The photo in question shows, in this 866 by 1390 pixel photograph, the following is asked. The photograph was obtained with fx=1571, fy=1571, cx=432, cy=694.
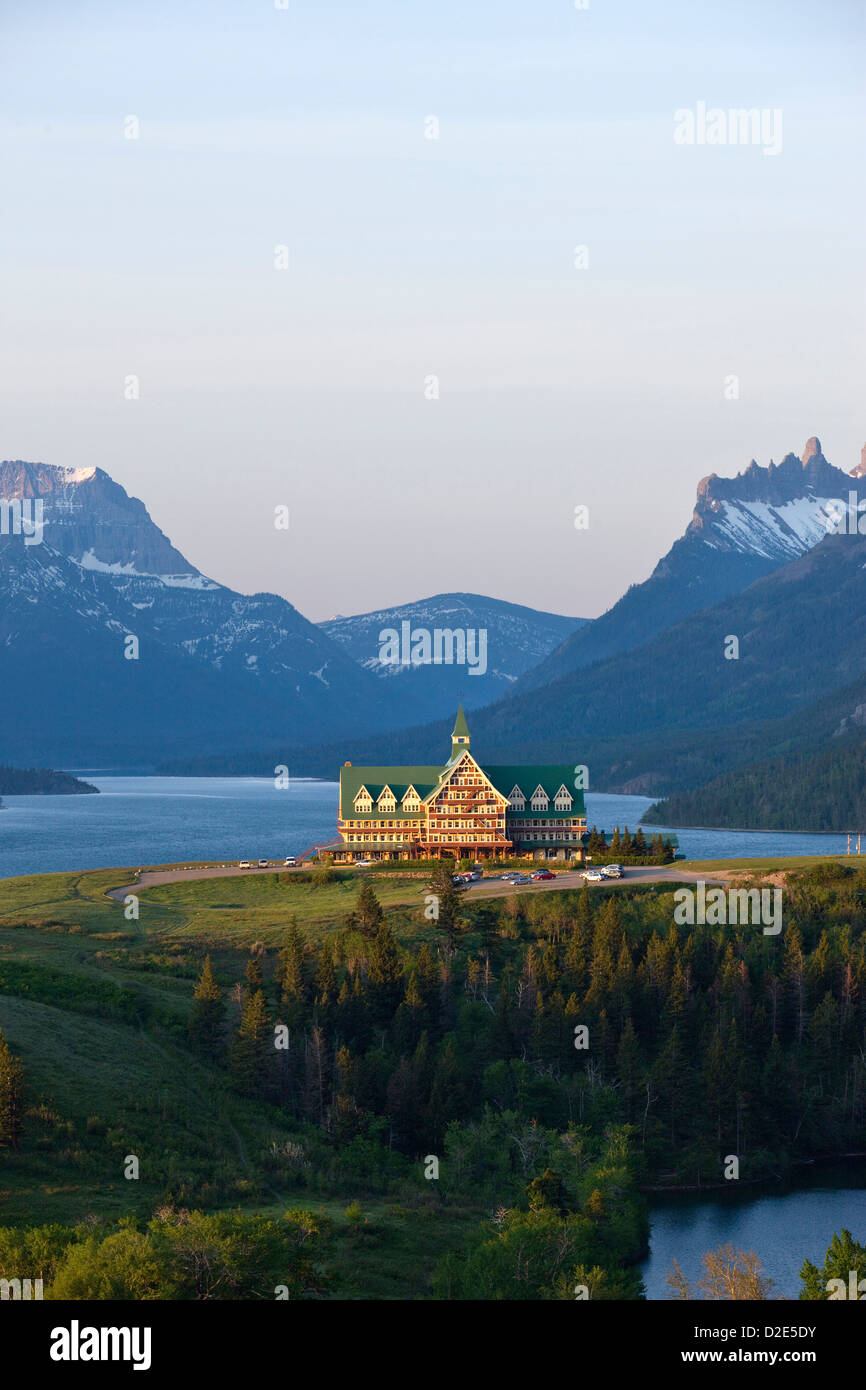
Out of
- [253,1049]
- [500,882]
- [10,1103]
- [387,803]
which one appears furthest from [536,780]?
[10,1103]

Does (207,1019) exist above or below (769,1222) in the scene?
above

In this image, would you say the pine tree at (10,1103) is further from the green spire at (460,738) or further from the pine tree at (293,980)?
the green spire at (460,738)

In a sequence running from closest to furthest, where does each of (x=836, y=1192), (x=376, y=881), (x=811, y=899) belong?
(x=836, y=1192)
(x=811, y=899)
(x=376, y=881)

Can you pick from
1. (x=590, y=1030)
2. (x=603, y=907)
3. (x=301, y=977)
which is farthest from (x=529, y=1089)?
(x=603, y=907)

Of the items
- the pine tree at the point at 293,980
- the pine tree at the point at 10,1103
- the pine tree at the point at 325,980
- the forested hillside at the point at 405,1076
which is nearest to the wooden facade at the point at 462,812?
the forested hillside at the point at 405,1076

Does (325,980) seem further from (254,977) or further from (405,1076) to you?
(405,1076)
